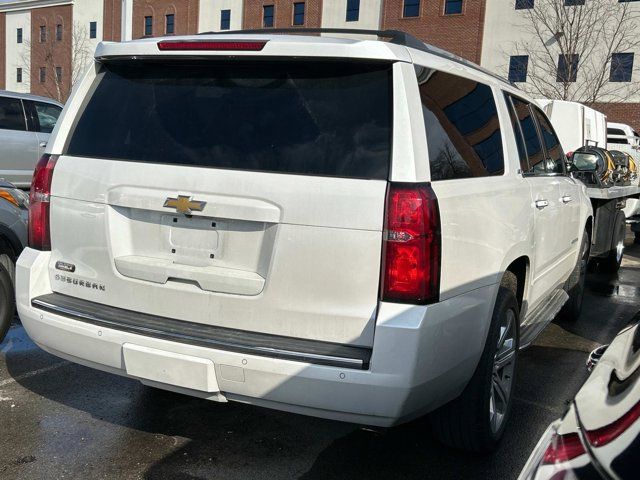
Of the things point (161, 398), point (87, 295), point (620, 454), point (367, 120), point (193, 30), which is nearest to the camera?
point (620, 454)

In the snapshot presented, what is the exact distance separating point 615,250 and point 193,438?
725 centimetres

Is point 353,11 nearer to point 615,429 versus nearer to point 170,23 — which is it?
point 170,23

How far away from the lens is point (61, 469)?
10.2 ft

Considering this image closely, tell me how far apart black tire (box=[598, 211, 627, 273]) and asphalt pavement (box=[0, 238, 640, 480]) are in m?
4.67

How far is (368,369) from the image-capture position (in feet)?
8.27

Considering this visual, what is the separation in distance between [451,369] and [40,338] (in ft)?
6.59

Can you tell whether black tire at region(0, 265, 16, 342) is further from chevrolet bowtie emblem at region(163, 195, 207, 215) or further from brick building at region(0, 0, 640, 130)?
brick building at region(0, 0, 640, 130)

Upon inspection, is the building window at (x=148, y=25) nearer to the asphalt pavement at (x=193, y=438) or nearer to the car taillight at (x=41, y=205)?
the asphalt pavement at (x=193, y=438)

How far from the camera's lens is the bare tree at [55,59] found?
5131 cm

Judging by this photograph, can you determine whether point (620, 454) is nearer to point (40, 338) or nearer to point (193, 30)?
point (40, 338)

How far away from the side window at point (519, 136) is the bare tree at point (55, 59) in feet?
164

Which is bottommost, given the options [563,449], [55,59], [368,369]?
[368,369]

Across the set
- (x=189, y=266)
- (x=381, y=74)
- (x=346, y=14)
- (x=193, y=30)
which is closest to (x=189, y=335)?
(x=189, y=266)

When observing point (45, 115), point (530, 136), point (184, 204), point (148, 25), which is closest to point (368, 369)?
point (184, 204)
